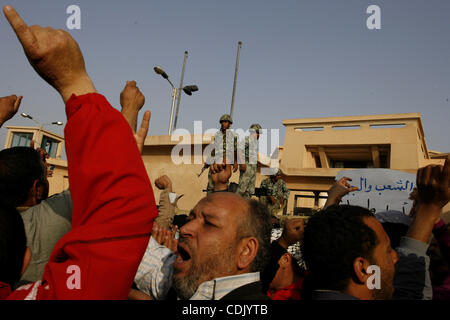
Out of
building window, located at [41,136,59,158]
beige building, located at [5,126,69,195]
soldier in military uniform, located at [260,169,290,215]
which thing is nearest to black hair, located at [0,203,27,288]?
soldier in military uniform, located at [260,169,290,215]

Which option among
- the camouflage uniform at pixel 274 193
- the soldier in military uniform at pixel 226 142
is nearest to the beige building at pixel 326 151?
the camouflage uniform at pixel 274 193

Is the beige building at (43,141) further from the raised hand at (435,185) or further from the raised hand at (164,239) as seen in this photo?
the raised hand at (435,185)

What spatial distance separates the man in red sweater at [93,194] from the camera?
712mm

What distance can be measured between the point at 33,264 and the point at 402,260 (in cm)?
203

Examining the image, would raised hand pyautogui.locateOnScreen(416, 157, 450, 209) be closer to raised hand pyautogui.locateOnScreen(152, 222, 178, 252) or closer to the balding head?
the balding head

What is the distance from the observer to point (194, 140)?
1138cm

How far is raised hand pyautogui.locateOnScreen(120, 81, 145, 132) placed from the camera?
1.12m

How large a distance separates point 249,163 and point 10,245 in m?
5.72

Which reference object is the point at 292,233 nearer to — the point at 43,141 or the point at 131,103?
the point at 131,103

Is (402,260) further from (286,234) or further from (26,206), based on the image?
(26,206)

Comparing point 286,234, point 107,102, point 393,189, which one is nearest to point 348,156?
point 393,189

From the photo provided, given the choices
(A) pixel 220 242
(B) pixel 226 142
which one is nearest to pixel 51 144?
(B) pixel 226 142

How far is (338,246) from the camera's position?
1498 millimetres

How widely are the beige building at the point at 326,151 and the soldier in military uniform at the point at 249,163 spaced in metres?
5.34
